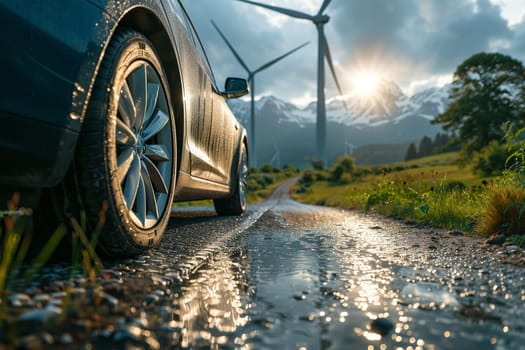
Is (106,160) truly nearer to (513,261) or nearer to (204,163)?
(204,163)

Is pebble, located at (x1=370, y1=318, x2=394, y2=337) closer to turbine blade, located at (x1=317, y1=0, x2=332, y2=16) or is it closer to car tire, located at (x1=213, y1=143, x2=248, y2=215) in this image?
car tire, located at (x1=213, y1=143, x2=248, y2=215)

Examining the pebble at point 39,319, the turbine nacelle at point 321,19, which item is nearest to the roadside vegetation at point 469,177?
the pebble at point 39,319

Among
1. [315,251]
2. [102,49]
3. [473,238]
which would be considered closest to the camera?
[102,49]

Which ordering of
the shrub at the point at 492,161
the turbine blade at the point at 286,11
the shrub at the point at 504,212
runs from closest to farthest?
the shrub at the point at 504,212 < the shrub at the point at 492,161 < the turbine blade at the point at 286,11

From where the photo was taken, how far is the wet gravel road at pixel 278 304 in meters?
0.90

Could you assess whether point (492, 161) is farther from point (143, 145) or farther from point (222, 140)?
point (143, 145)

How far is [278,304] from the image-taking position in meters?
1.20

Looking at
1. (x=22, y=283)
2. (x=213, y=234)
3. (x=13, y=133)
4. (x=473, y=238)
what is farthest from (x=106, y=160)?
(x=473, y=238)

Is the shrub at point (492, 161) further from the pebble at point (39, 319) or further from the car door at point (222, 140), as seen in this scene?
the pebble at point (39, 319)

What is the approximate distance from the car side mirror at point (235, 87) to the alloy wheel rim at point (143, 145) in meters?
1.80

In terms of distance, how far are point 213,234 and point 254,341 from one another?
6.96 ft

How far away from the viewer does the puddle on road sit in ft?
3.06

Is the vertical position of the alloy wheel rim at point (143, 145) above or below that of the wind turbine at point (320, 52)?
below

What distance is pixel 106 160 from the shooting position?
1.60 metres
